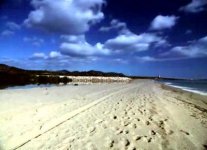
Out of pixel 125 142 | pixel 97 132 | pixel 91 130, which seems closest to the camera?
pixel 125 142

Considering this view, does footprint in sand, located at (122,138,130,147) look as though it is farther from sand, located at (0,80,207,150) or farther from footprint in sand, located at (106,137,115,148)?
footprint in sand, located at (106,137,115,148)

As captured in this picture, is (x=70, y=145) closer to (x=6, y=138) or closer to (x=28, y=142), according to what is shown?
(x=28, y=142)

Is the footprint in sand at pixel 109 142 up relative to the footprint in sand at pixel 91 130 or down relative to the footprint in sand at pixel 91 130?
down

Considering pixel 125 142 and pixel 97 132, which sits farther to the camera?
pixel 97 132

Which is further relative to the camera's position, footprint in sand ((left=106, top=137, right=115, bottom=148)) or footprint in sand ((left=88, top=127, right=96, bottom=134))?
footprint in sand ((left=88, top=127, right=96, bottom=134))

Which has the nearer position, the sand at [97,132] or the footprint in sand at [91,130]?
the sand at [97,132]

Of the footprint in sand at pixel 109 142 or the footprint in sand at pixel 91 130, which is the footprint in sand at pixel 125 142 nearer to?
the footprint in sand at pixel 109 142

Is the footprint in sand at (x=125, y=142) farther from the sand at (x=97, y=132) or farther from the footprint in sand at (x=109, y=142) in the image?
the footprint in sand at (x=109, y=142)

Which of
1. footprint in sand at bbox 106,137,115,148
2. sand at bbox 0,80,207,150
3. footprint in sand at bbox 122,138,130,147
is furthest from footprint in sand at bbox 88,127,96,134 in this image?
footprint in sand at bbox 122,138,130,147

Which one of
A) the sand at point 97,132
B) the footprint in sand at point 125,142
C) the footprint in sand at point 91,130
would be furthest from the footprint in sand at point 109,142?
the footprint in sand at point 91,130

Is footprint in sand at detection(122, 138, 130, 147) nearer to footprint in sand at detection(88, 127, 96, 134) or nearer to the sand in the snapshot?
the sand

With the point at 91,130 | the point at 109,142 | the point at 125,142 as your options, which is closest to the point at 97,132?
the point at 91,130

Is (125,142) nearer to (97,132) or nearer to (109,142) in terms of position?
(109,142)

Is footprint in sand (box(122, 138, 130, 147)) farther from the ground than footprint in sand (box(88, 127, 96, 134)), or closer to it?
closer to it
